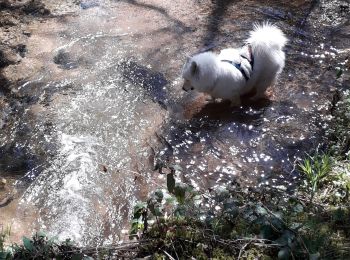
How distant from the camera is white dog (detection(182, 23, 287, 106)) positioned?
16.2 ft

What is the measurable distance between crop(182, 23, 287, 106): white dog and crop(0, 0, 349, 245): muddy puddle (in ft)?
1.07

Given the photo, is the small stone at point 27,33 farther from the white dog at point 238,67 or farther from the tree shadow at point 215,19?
the white dog at point 238,67

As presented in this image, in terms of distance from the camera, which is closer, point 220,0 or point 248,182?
point 248,182

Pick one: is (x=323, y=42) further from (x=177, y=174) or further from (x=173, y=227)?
(x=173, y=227)

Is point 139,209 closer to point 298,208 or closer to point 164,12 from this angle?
point 298,208

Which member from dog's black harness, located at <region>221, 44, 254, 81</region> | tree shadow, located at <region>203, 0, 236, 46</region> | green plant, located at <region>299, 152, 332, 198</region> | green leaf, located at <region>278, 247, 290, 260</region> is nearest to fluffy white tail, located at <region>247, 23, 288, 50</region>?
dog's black harness, located at <region>221, 44, 254, 81</region>

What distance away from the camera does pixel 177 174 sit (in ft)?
14.3

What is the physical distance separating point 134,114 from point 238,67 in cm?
144

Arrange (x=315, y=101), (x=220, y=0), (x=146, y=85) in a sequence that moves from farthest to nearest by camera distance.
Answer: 1. (x=220, y=0)
2. (x=146, y=85)
3. (x=315, y=101)

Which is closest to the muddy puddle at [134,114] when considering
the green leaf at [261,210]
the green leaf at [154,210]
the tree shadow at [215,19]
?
the tree shadow at [215,19]

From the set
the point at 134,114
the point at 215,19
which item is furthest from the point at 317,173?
the point at 215,19

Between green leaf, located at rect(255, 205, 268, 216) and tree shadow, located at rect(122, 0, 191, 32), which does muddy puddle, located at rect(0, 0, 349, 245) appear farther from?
green leaf, located at rect(255, 205, 268, 216)

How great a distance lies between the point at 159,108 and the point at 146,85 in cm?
53

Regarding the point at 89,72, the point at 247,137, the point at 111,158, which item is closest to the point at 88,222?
the point at 111,158
